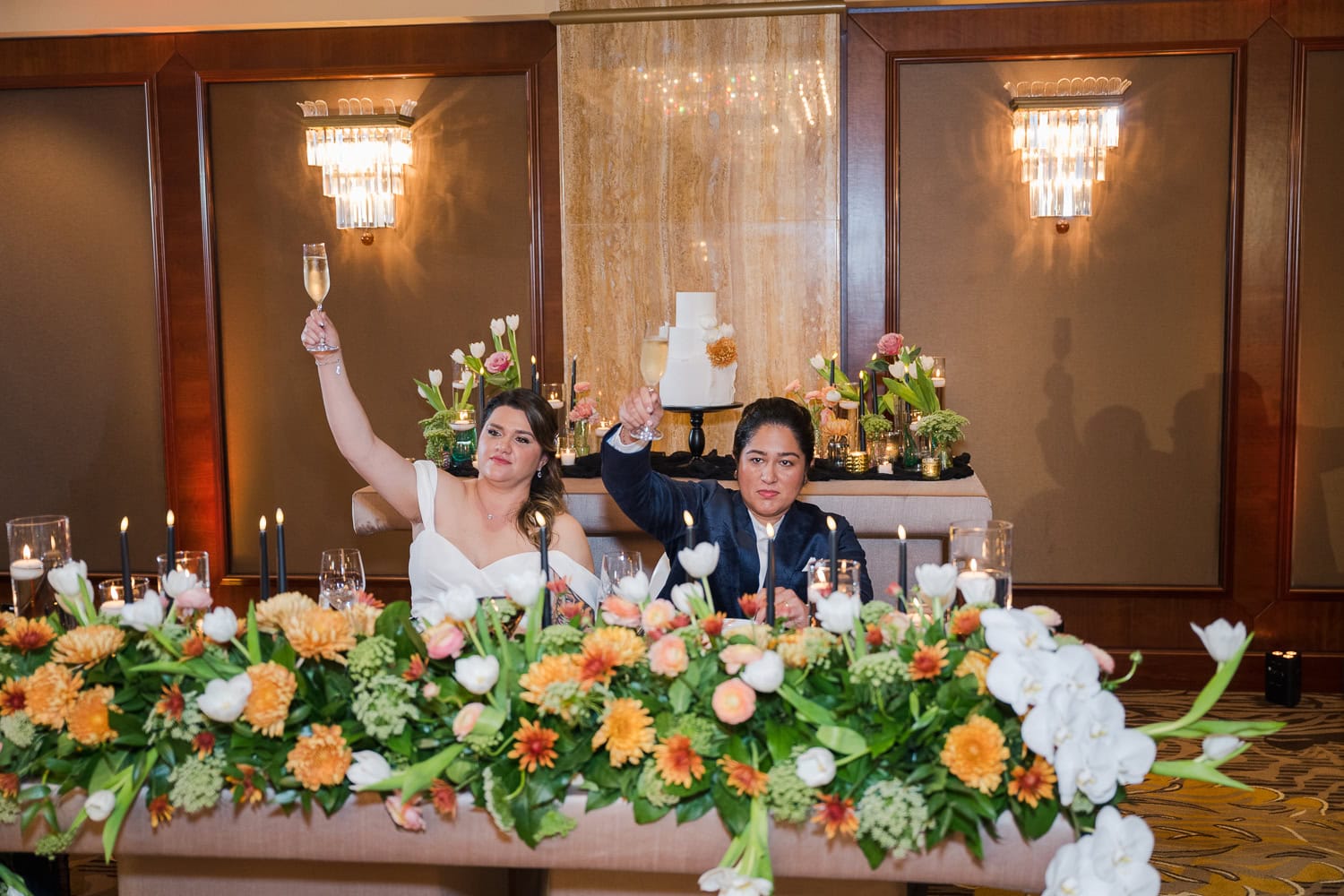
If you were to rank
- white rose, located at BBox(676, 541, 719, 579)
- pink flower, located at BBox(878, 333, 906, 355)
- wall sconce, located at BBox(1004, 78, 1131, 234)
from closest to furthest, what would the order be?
white rose, located at BBox(676, 541, 719, 579), pink flower, located at BBox(878, 333, 906, 355), wall sconce, located at BBox(1004, 78, 1131, 234)

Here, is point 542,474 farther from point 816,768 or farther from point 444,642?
point 816,768

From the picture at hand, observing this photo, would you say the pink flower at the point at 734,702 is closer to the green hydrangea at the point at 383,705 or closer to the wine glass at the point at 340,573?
the green hydrangea at the point at 383,705

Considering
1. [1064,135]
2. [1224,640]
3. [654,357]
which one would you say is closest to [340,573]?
[1224,640]

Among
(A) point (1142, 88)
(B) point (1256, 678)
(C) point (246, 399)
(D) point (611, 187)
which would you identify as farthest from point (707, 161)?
(B) point (1256, 678)

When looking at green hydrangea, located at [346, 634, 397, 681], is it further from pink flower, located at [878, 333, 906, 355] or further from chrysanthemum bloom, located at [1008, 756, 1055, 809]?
pink flower, located at [878, 333, 906, 355]

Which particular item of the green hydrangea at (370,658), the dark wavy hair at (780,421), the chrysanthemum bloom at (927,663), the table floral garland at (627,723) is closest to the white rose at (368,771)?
the table floral garland at (627,723)

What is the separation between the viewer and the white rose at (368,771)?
1585 millimetres

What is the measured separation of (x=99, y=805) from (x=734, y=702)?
84cm

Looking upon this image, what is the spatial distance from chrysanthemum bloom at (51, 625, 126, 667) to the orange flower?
21 cm

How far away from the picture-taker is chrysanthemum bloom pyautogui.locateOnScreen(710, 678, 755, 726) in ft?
5.05

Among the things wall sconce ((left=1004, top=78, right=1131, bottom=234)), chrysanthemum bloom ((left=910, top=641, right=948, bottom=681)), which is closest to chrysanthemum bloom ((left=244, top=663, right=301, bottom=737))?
chrysanthemum bloom ((left=910, top=641, right=948, bottom=681))

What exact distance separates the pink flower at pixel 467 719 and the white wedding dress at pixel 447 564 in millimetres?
1517

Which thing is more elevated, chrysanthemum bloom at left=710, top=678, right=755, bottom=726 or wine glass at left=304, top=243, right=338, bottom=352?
wine glass at left=304, top=243, right=338, bottom=352

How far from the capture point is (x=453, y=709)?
1.65 m
